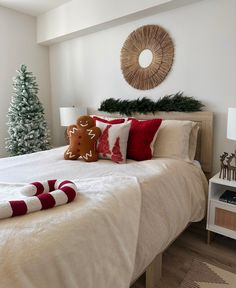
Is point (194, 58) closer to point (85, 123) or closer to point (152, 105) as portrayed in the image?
point (152, 105)

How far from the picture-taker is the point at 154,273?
146cm

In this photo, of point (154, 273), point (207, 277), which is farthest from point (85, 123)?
point (207, 277)

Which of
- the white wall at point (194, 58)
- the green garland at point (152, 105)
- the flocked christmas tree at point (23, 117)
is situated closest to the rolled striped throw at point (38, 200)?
the green garland at point (152, 105)

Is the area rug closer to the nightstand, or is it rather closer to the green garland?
the nightstand

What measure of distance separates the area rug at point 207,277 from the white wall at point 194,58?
95 centimetres

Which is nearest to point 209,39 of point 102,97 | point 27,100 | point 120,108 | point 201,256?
point 120,108

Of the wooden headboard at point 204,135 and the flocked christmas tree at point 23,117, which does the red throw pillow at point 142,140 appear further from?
the flocked christmas tree at point 23,117

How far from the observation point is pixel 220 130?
2.15 metres

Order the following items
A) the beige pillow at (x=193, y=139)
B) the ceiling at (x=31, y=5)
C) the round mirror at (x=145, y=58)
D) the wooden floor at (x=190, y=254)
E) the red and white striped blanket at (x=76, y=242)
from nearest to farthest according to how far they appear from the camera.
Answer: the red and white striped blanket at (x=76, y=242), the wooden floor at (x=190, y=254), the beige pillow at (x=193, y=139), the round mirror at (x=145, y=58), the ceiling at (x=31, y=5)

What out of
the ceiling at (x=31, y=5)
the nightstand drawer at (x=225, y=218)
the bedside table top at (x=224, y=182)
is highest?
the ceiling at (x=31, y=5)

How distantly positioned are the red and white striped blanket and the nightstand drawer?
95cm

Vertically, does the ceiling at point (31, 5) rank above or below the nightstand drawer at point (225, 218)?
above

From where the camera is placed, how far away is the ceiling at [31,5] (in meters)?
2.93

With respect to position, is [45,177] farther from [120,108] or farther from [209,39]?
[209,39]
